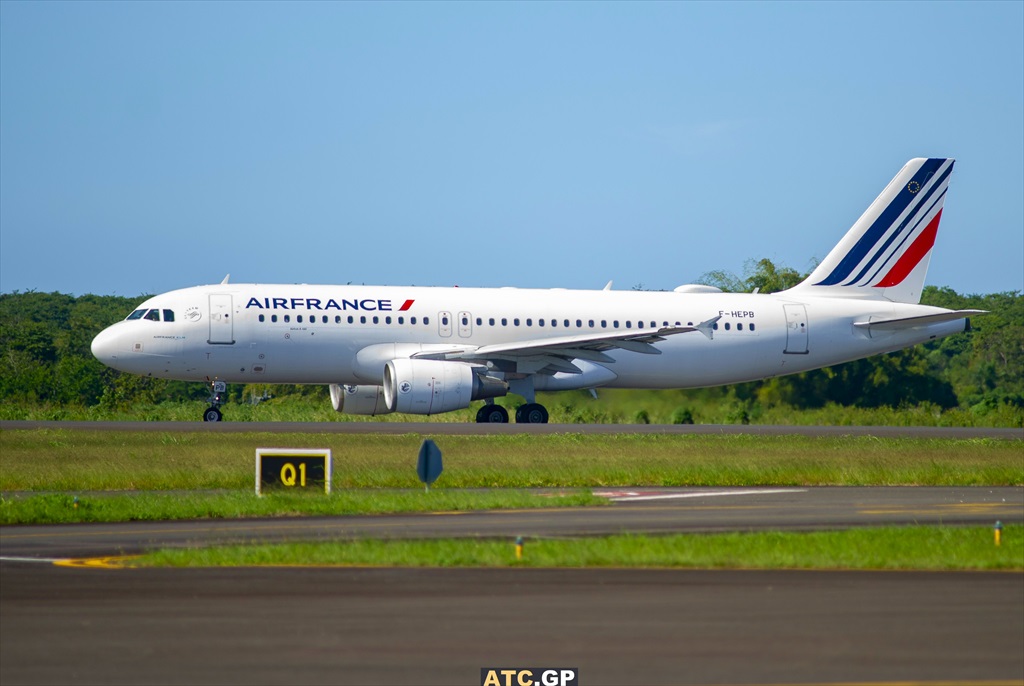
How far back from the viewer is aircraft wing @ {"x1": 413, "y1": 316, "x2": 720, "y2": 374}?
123ft

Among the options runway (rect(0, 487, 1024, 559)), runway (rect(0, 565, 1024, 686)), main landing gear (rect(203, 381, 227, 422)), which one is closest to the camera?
runway (rect(0, 565, 1024, 686))

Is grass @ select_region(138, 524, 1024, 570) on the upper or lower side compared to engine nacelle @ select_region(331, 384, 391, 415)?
lower

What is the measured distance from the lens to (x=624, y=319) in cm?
4025

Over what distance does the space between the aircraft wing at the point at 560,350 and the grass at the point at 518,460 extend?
181 inches

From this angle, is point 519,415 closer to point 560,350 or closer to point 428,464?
point 560,350

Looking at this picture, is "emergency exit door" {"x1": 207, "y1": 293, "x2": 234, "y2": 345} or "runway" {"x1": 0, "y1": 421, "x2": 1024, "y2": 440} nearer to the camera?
"runway" {"x1": 0, "y1": 421, "x2": 1024, "y2": 440}

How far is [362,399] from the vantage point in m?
40.0

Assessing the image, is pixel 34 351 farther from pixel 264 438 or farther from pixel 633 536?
pixel 633 536

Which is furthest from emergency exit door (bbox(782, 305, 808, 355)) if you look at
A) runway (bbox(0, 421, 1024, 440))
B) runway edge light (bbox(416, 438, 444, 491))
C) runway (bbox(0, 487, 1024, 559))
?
runway edge light (bbox(416, 438, 444, 491))

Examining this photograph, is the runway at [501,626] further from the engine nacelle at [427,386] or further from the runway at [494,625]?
the engine nacelle at [427,386]

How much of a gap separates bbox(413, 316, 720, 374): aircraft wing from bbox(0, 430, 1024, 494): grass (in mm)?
4587

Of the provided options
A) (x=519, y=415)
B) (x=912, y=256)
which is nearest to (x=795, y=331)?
(x=912, y=256)
